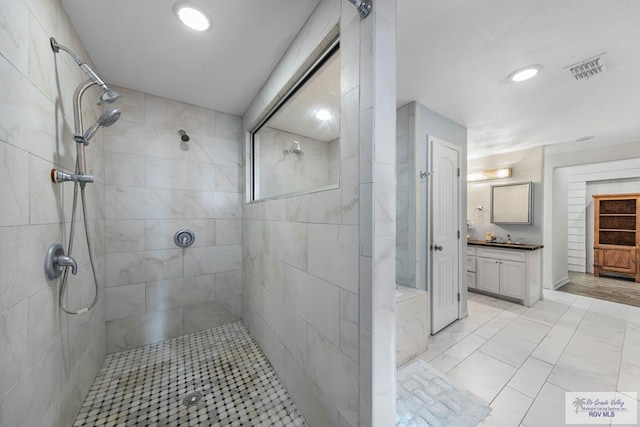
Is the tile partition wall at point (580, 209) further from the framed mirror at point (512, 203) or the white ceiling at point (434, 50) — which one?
the white ceiling at point (434, 50)

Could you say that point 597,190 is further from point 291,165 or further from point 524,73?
point 291,165

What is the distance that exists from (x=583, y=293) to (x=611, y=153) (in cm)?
227

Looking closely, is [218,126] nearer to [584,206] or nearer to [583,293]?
[583,293]

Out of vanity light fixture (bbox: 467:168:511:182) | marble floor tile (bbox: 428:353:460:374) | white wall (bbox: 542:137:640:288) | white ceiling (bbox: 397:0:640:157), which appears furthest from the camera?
vanity light fixture (bbox: 467:168:511:182)

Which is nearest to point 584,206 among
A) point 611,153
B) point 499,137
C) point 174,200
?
point 611,153

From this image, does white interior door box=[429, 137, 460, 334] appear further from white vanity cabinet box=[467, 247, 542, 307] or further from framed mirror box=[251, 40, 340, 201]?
framed mirror box=[251, 40, 340, 201]

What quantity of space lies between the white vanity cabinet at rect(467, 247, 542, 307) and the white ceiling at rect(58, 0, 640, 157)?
1897 mm

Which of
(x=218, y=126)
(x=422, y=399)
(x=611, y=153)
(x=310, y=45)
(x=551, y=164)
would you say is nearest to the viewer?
(x=310, y=45)

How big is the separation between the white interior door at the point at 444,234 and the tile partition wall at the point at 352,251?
5.34 feet

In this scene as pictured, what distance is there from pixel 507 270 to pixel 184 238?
431cm

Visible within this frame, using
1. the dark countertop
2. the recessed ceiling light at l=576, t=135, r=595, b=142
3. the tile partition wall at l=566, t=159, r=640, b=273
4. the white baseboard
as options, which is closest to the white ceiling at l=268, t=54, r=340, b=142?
the dark countertop

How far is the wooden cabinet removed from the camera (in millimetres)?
4367

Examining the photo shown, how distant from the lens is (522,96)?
6.79 ft

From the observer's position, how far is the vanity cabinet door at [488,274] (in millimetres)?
3367
